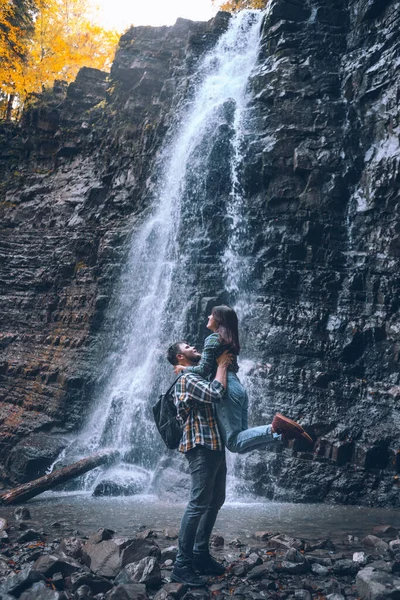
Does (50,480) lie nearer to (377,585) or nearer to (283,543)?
(283,543)

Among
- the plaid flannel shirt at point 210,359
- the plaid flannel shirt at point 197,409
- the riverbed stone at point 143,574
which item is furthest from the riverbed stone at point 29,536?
the plaid flannel shirt at point 210,359

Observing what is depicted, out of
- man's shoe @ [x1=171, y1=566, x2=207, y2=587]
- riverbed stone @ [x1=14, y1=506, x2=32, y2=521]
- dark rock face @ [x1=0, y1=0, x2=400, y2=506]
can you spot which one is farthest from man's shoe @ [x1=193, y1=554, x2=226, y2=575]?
dark rock face @ [x1=0, y1=0, x2=400, y2=506]

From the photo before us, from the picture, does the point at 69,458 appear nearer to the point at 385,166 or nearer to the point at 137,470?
the point at 137,470

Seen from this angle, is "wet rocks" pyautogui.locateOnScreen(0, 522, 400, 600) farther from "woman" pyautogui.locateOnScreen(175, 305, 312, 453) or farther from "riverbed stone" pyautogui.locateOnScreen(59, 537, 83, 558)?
"woman" pyautogui.locateOnScreen(175, 305, 312, 453)

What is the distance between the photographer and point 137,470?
33.5ft

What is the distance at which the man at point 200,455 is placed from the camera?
4094 mm

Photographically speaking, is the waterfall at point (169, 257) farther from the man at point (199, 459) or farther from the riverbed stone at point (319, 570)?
the riverbed stone at point (319, 570)

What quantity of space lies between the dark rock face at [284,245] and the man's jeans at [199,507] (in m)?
4.97

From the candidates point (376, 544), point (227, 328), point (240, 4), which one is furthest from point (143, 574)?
point (240, 4)

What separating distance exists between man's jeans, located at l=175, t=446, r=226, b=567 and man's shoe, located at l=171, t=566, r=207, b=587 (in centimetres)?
4

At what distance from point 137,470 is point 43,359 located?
5481mm

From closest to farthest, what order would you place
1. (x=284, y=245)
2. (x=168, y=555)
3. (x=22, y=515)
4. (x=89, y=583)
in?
(x=89, y=583) → (x=168, y=555) → (x=22, y=515) → (x=284, y=245)

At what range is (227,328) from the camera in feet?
14.7

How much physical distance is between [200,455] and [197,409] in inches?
15.1
